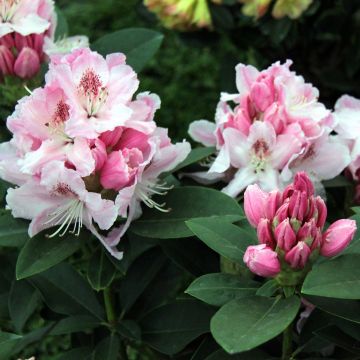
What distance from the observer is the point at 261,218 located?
4.04 feet

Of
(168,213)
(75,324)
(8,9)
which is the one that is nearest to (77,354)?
(75,324)

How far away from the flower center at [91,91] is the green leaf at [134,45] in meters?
0.45

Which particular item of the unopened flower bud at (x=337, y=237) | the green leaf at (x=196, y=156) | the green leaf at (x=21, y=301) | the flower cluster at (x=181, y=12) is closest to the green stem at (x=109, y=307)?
the green leaf at (x=21, y=301)

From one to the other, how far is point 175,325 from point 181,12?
1014 mm

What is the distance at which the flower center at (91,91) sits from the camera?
52.9 inches

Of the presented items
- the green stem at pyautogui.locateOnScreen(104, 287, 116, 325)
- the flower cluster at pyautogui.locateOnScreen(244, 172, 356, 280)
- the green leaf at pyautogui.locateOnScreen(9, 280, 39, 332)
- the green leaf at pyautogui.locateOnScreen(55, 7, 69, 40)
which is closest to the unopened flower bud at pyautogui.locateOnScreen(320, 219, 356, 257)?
the flower cluster at pyautogui.locateOnScreen(244, 172, 356, 280)

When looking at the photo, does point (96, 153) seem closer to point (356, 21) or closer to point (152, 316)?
point (152, 316)

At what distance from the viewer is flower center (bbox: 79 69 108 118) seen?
52.9 inches

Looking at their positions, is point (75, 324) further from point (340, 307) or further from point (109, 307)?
point (340, 307)

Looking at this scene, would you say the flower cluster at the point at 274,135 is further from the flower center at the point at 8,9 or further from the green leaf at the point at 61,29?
the green leaf at the point at 61,29

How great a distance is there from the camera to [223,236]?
4.24 feet

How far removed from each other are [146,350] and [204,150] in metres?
0.49

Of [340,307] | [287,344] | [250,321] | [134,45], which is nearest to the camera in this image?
[250,321]

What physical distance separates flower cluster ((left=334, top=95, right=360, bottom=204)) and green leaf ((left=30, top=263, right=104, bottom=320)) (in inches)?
20.9
